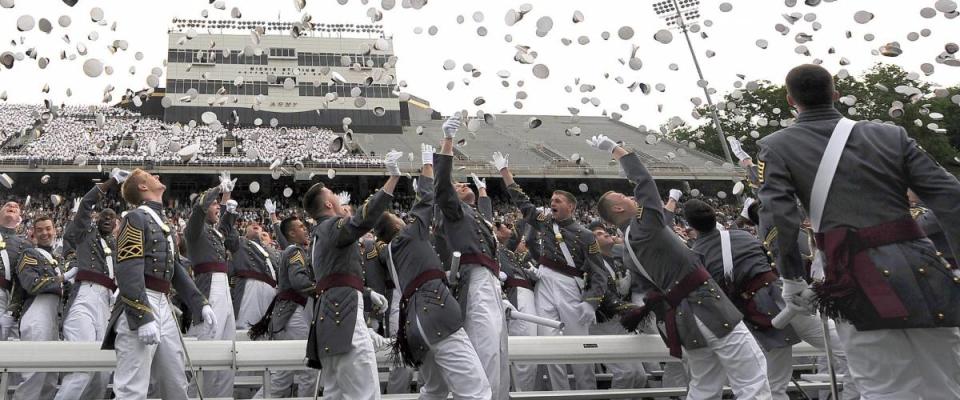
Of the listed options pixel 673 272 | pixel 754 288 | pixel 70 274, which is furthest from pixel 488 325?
pixel 70 274

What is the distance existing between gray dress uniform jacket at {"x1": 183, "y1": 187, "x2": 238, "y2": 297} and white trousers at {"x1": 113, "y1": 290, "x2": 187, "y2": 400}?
8.32ft

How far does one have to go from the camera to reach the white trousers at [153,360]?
14.9 feet

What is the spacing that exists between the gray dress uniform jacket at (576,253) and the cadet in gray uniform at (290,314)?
85.2 inches

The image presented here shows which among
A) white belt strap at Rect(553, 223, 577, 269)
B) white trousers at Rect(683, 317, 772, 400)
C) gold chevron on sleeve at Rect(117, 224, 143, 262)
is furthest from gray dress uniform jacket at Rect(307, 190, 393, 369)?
white belt strap at Rect(553, 223, 577, 269)

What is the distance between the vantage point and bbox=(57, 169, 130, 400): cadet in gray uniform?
251 inches

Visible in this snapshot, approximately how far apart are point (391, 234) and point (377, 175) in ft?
94.6

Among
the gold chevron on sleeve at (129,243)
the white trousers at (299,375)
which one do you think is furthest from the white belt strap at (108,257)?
the gold chevron on sleeve at (129,243)

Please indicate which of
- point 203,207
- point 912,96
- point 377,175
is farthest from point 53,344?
point 377,175

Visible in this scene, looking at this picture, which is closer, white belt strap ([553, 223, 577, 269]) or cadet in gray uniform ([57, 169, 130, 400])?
cadet in gray uniform ([57, 169, 130, 400])

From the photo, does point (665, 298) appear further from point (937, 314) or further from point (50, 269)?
point (50, 269)

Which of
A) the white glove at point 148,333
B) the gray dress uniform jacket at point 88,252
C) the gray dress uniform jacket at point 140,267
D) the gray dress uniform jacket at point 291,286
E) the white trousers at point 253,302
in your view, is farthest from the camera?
the white trousers at point 253,302

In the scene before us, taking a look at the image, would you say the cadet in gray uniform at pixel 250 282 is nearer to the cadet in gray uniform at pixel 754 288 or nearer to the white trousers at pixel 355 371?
the white trousers at pixel 355 371

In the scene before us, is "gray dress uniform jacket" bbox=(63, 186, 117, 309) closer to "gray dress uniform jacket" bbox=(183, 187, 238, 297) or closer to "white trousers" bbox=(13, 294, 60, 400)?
"white trousers" bbox=(13, 294, 60, 400)

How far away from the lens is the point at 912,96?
9.20 m
